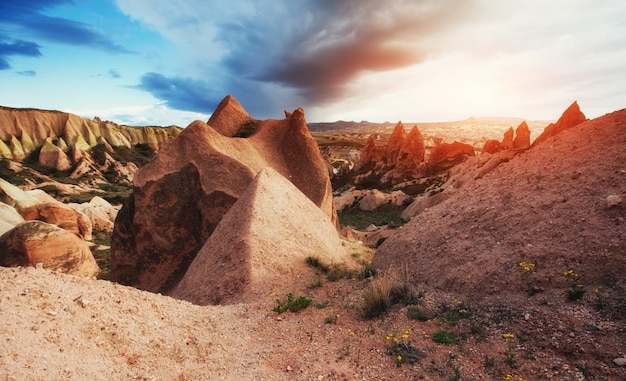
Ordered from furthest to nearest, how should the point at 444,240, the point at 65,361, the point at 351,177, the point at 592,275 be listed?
the point at 351,177 → the point at 444,240 → the point at 592,275 → the point at 65,361

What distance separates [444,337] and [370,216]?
121ft

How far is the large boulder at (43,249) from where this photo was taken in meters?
18.2

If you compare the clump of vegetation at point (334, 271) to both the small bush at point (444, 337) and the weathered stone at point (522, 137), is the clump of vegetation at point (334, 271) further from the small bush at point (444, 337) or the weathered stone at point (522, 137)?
the weathered stone at point (522, 137)

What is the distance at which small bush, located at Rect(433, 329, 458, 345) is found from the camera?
19.3 feet

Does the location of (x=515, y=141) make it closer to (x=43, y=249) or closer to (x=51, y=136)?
(x=43, y=249)

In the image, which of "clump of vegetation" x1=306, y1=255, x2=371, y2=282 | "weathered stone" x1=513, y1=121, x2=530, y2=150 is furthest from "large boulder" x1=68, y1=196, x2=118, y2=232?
"weathered stone" x1=513, y1=121, x2=530, y2=150

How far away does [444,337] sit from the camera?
5977 millimetres

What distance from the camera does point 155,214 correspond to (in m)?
16.4

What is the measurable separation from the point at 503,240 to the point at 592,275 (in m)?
2.30

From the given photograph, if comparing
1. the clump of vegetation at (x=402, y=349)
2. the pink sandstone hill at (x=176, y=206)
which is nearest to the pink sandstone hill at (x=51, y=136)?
the pink sandstone hill at (x=176, y=206)

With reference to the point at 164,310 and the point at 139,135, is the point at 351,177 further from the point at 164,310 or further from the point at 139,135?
the point at 139,135

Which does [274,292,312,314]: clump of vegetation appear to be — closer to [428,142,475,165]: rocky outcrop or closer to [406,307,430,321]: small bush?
[406,307,430,321]: small bush

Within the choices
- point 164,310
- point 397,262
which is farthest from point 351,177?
point 164,310

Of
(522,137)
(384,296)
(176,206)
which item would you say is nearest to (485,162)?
(522,137)
